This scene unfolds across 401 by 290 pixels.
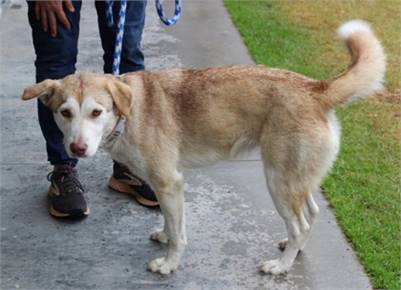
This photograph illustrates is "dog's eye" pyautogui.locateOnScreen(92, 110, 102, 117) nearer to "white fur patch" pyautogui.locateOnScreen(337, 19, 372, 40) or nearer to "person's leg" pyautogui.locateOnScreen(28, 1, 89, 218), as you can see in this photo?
"person's leg" pyautogui.locateOnScreen(28, 1, 89, 218)

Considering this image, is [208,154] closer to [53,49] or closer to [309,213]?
[309,213]

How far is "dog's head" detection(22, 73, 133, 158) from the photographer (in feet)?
10.6

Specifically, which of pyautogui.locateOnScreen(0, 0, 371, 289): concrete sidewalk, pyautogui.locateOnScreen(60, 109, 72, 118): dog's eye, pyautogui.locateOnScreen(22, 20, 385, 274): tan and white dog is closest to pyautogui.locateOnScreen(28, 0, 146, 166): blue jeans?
pyautogui.locateOnScreen(0, 0, 371, 289): concrete sidewalk

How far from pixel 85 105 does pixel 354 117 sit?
2.91m

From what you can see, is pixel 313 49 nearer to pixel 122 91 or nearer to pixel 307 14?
pixel 307 14

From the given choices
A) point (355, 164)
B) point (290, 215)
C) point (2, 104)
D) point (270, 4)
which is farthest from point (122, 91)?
point (270, 4)

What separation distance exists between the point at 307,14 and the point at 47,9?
498 centimetres

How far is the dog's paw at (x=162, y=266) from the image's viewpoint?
3.73 meters

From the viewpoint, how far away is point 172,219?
367cm

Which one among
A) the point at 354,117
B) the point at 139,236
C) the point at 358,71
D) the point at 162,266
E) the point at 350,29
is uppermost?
the point at 350,29

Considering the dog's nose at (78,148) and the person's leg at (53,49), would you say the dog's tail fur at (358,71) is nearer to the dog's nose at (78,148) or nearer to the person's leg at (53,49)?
the dog's nose at (78,148)

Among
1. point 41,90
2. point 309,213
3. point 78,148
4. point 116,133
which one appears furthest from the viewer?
point 309,213

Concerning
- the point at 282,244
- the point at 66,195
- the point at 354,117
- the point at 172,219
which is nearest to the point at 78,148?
the point at 172,219

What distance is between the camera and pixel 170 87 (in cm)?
368
